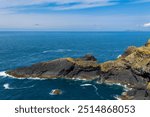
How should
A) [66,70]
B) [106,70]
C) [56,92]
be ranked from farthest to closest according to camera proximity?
[66,70]
[106,70]
[56,92]

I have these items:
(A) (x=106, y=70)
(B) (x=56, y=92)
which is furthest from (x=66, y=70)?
(B) (x=56, y=92)

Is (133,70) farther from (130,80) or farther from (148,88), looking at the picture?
(148,88)

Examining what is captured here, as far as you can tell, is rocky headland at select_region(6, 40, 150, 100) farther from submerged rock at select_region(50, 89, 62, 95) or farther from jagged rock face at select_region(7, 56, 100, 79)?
submerged rock at select_region(50, 89, 62, 95)

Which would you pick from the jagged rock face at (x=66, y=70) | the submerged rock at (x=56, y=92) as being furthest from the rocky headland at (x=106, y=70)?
the submerged rock at (x=56, y=92)

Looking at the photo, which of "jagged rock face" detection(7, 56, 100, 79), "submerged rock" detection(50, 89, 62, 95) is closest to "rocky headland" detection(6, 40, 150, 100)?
"jagged rock face" detection(7, 56, 100, 79)

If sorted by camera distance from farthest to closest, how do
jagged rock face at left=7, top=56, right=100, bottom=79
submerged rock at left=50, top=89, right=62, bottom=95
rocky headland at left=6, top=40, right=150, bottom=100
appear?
jagged rock face at left=7, top=56, right=100, bottom=79 < rocky headland at left=6, top=40, right=150, bottom=100 < submerged rock at left=50, top=89, right=62, bottom=95

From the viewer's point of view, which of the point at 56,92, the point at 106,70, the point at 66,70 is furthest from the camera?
the point at 66,70

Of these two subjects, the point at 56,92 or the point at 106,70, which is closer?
the point at 56,92

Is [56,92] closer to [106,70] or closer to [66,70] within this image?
[66,70]

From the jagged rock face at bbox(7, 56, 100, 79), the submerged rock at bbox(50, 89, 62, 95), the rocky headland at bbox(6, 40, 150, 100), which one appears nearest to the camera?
the submerged rock at bbox(50, 89, 62, 95)

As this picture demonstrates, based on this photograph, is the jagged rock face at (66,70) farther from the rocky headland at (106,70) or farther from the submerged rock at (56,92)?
the submerged rock at (56,92)
